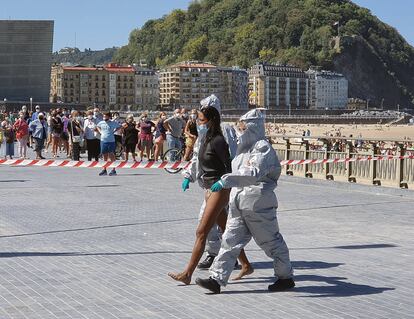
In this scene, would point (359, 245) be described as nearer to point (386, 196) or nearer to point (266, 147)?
point (266, 147)

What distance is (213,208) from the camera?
7594 millimetres

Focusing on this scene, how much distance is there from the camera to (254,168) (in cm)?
705

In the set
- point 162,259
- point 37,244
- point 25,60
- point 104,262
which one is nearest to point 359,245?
point 162,259

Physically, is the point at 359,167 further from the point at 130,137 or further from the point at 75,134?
the point at 75,134

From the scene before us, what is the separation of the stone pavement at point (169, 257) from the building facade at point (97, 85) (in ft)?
563

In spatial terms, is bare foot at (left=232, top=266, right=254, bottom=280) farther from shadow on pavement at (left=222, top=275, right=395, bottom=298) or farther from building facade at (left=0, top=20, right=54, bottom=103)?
building facade at (left=0, top=20, right=54, bottom=103)

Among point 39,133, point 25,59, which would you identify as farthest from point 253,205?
point 25,59

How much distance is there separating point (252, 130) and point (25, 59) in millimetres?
87044

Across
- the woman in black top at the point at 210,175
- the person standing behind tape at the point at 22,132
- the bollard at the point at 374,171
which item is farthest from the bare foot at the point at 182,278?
the person standing behind tape at the point at 22,132

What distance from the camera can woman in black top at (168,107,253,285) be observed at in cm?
759

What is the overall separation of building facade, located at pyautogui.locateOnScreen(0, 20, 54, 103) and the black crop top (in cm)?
8365

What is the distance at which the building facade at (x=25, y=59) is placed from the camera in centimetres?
8925

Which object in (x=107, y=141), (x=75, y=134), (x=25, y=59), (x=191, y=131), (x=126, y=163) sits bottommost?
(x=126, y=163)

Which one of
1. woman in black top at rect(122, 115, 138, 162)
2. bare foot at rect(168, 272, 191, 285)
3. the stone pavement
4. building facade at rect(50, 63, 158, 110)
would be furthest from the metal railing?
building facade at rect(50, 63, 158, 110)
